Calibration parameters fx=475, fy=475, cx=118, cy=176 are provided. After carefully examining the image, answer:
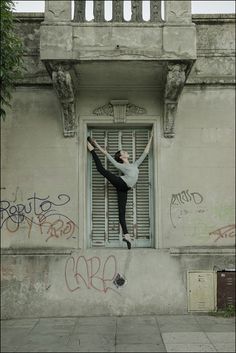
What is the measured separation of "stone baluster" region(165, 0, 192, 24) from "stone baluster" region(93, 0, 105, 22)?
1105 millimetres

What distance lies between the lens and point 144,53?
7.89m

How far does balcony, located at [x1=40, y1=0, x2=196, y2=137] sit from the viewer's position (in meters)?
7.90

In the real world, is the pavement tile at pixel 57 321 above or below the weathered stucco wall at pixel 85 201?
below

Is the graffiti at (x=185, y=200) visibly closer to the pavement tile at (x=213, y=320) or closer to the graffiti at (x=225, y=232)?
the graffiti at (x=225, y=232)

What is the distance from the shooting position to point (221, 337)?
7.15 metres

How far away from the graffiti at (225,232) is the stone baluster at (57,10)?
4653 millimetres

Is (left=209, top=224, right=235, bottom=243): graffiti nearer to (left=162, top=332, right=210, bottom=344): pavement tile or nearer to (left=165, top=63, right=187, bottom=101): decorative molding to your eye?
(left=162, top=332, right=210, bottom=344): pavement tile

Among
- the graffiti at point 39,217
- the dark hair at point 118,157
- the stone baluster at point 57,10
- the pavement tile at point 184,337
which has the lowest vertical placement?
the pavement tile at point 184,337

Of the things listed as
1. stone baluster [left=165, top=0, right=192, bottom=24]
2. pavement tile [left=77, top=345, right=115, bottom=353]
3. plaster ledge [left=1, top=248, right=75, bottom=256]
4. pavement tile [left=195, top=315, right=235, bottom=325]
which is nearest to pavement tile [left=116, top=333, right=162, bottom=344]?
pavement tile [left=77, top=345, right=115, bottom=353]

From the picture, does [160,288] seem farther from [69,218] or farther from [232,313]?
[69,218]

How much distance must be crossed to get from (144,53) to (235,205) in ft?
10.8

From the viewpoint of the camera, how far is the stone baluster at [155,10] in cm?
822

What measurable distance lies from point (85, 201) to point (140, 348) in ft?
10.3

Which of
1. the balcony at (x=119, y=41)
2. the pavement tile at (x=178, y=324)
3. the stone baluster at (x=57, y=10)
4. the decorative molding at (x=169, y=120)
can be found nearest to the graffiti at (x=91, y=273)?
the pavement tile at (x=178, y=324)
